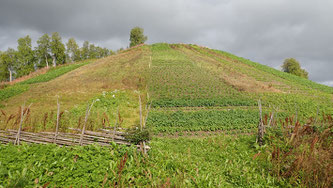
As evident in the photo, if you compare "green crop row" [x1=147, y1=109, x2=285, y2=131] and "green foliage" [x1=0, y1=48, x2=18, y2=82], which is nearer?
"green crop row" [x1=147, y1=109, x2=285, y2=131]

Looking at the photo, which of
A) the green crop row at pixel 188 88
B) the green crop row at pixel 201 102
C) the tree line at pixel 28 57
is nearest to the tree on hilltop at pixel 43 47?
the tree line at pixel 28 57

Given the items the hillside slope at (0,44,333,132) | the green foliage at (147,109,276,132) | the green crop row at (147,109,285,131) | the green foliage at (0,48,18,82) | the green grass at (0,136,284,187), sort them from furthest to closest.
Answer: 1. the green foliage at (0,48,18,82)
2. the hillside slope at (0,44,333,132)
3. the green crop row at (147,109,285,131)
4. the green foliage at (147,109,276,132)
5. the green grass at (0,136,284,187)

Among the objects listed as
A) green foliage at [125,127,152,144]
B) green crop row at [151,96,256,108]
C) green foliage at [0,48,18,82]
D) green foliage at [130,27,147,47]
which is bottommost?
green foliage at [125,127,152,144]

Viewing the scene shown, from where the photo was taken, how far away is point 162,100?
619 inches

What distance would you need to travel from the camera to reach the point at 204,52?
41.8 m

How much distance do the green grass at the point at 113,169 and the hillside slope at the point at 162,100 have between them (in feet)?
5.81

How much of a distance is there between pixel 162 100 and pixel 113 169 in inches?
442

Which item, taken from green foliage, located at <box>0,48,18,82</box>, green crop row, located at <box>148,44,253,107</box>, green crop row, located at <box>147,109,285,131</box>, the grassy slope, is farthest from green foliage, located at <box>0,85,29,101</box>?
green foliage, located at <box>0,48,18,82</box>

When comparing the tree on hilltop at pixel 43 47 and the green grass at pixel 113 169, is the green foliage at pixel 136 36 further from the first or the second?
the green grass at pixel 113 169

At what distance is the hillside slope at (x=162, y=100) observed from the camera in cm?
1102

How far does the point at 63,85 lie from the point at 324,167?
24.2m

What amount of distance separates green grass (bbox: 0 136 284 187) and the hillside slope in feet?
5.81

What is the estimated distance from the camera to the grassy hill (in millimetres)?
4621

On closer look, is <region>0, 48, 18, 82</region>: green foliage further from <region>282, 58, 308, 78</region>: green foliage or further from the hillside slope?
<region>282, 58, 308, 78</region>: green foliage
